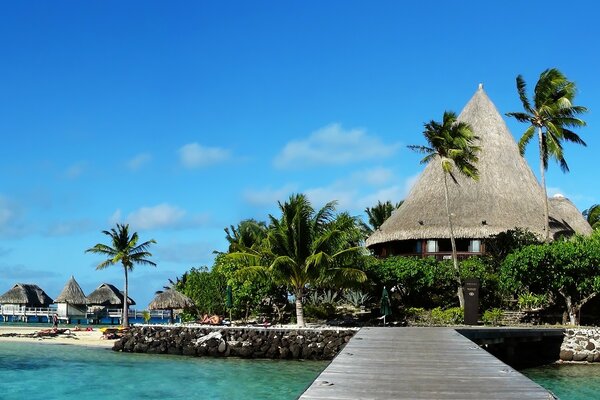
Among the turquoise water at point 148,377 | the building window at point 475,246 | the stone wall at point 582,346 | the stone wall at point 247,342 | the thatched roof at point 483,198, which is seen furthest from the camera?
the building window at point 475,246

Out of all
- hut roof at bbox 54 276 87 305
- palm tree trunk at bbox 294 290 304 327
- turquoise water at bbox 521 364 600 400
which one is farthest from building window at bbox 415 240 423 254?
hut roof at bbox 54 276 87 305

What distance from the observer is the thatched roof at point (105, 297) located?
207 ft

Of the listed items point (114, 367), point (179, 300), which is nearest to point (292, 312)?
point (114, 367)

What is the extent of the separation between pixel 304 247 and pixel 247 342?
412 cm

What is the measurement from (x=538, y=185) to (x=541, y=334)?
63.5ft

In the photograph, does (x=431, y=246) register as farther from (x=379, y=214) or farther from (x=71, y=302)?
(x=71, y=302)

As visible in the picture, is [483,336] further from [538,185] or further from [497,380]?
[538,185]

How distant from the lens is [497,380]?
27.0ft

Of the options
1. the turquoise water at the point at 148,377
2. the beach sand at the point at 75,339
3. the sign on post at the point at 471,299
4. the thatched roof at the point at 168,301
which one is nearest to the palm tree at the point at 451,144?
the sign on post at the point at 471,299

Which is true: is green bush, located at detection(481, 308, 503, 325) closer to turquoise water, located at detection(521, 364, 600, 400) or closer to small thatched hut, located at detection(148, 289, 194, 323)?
turquoise water, located at detection(521, 364, 600, 400)

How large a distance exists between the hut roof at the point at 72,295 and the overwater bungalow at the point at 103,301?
0.67 metres

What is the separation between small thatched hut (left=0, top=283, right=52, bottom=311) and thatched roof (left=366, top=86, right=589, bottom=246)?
40162mm

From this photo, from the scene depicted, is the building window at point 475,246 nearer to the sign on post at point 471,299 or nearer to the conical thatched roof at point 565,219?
the conical thatched roof at point 565,219

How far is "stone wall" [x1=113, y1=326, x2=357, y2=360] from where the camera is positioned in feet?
80.4
